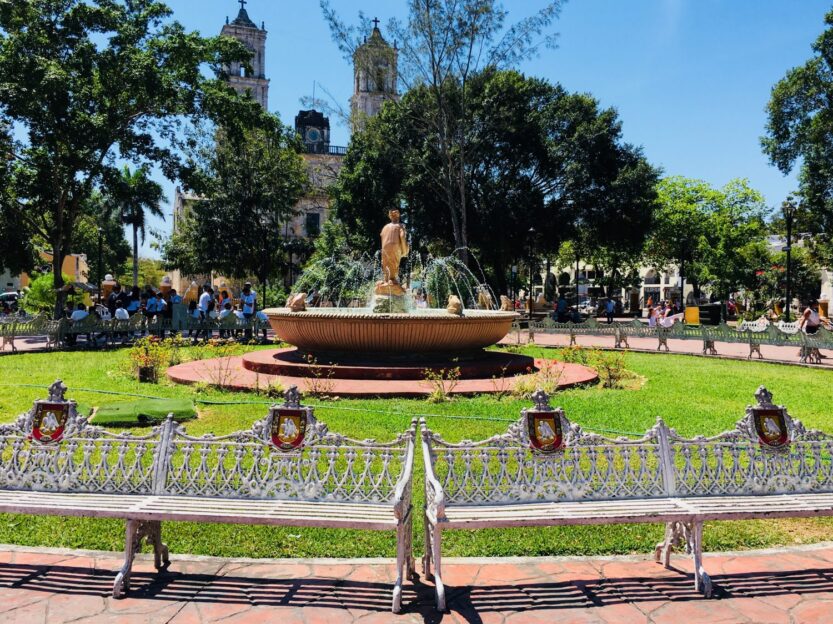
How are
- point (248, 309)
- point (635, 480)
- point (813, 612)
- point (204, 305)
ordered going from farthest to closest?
point (248, 309), point (204, 305), point (635, 480), point (813, 612)

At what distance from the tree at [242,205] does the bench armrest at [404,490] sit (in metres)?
31.0

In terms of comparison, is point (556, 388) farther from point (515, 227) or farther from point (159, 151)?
point (515, 227)

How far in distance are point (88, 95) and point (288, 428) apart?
20434mm

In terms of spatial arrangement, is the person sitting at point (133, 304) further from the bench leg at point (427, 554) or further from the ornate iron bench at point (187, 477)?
the bench leg at point (427, 554)

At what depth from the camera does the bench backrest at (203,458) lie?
162 inches

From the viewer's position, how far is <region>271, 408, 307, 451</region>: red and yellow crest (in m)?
4.17

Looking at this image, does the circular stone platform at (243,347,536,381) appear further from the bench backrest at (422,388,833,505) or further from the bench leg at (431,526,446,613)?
the bench leg at (431,526,446,613)

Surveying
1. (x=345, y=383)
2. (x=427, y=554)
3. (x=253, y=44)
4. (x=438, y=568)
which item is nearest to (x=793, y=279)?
(x=345, y=383)

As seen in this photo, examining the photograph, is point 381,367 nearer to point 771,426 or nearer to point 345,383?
point 345,383

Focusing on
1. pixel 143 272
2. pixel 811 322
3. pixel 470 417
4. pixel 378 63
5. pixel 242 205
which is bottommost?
pixel 470 417

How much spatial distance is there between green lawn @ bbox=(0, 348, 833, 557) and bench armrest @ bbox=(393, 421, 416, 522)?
28.1 inches

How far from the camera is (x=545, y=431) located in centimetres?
420

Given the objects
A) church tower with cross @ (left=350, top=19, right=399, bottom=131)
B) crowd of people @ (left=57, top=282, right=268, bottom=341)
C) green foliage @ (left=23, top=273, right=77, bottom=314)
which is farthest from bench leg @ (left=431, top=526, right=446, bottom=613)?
green foliage @ (left=23, top=273, right=77, bottom=314)

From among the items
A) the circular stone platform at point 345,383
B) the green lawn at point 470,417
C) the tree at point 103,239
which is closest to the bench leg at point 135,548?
the green lawn at point 470,417
